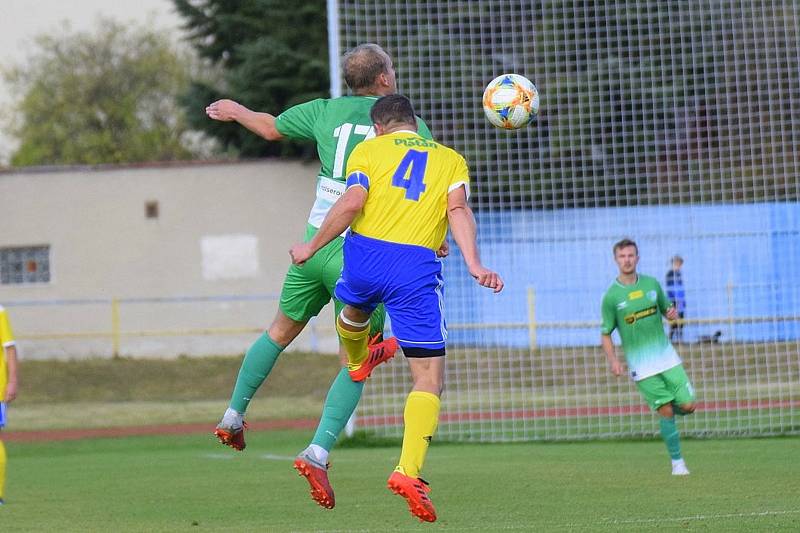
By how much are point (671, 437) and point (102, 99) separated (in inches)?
1958

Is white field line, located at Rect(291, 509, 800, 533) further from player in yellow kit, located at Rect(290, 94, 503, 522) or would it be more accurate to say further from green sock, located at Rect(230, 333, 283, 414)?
player in yellow kit, located at Rect(290, 94, 503, 522)

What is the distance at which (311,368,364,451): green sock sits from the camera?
25.3 feet

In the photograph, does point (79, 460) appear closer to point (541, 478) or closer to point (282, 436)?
point (282, 436)

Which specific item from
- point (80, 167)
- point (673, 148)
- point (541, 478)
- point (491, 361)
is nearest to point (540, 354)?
point (491, 361)

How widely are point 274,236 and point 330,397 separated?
86.5 feet

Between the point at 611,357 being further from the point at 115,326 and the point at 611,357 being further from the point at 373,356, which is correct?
the point at 115,326

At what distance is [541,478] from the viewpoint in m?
11.5

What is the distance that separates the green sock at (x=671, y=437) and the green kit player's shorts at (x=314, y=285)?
472 centimetres

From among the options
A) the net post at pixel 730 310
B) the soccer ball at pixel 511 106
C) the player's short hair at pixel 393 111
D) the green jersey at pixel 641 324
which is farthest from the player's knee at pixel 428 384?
the net post at pixel 730 310

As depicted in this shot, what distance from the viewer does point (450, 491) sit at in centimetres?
1063

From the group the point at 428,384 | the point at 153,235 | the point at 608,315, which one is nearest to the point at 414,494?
the point at 428,384

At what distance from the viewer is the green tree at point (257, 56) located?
34.6 metres

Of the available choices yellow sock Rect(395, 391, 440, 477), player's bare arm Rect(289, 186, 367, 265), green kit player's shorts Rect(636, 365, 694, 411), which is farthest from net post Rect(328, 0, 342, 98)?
yellow sock Rect(395, 391, 440, 477)

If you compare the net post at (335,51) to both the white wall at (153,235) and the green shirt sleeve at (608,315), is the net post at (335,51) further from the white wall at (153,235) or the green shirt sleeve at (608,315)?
the white wall at (153,235)
